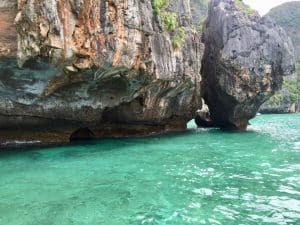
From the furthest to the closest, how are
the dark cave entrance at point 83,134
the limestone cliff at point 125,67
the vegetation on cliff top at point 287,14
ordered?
1. the vegetation on cliff top at point 287,14
2. the dark cave entrance at point 83,134
3. the limestone cliff at point 125,67

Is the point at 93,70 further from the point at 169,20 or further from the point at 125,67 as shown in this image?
the point at 169,20

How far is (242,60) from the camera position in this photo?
23359 millimetres

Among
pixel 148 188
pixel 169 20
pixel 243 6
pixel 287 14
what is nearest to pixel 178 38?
pixel 169 20

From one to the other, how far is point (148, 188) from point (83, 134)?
39.0 ft

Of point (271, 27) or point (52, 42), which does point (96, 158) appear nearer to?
point (52, 42)

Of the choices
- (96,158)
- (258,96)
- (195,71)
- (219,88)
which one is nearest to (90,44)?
(96,158)

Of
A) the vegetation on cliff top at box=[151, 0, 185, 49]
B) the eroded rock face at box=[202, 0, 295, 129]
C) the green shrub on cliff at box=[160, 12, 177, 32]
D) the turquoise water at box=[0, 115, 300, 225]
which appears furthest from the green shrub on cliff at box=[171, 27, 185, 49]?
the turquoise water at box=[0, 115, 300, 225]

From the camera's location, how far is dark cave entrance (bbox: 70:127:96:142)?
19.4 m

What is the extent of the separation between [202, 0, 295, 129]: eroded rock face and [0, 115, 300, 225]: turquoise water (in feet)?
34.5

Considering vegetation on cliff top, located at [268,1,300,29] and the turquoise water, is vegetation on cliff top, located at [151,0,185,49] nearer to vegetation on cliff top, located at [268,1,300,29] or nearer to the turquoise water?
the turquoise water

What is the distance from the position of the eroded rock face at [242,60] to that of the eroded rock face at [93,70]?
3.23 m

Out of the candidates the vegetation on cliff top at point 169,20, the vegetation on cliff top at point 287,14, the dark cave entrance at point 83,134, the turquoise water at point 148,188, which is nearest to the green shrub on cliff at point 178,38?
the vegetation on cliff top at point 169,20

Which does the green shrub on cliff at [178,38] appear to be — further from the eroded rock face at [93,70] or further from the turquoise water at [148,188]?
the turquoise water at [148,188]

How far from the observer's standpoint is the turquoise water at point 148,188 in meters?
6.53
